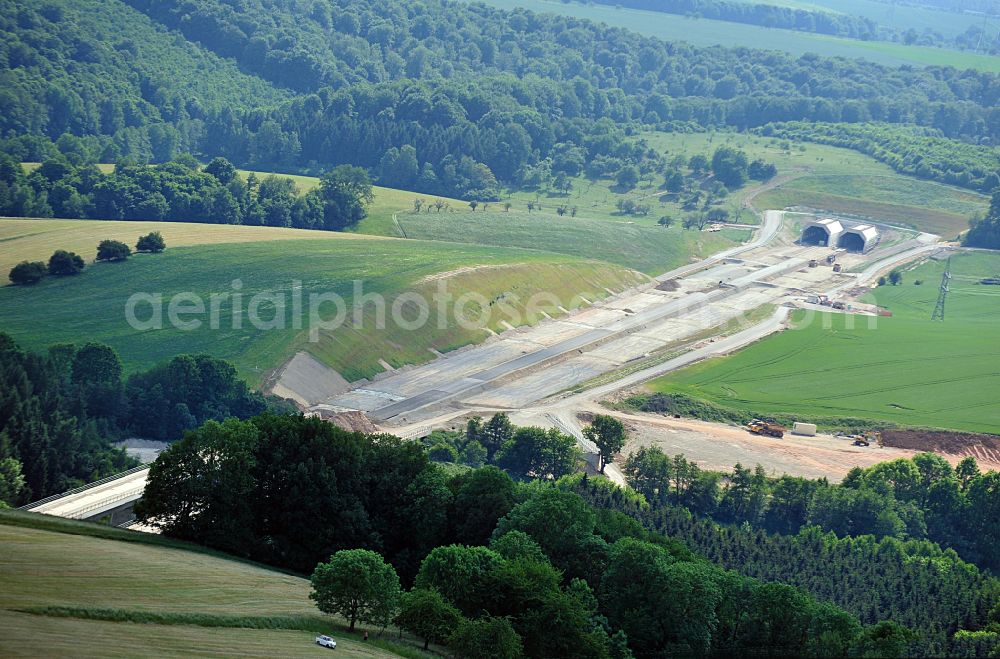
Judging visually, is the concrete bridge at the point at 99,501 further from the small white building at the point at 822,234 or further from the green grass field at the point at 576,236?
the small white building at the point at 822,234

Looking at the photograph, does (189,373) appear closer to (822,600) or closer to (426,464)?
(426,464)

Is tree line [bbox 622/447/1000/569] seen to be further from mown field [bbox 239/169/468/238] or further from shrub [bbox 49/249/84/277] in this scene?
mown field [bbox 239/169/468/238]

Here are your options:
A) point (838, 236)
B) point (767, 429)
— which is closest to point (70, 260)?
point (767, 429)

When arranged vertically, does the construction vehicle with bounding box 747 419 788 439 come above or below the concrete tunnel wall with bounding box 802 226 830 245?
below

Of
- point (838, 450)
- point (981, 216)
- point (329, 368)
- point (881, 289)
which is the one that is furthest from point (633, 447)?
point (981, 216)

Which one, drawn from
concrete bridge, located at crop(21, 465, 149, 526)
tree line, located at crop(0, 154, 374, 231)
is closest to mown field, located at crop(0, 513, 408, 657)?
concrete bridge, located at crop(21, 465, 149, 526)

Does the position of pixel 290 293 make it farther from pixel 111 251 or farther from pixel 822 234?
pixel 822 234
